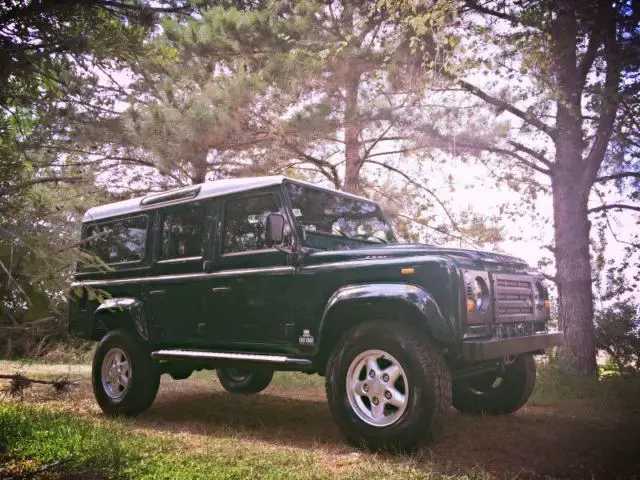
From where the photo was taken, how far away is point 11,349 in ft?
45.9

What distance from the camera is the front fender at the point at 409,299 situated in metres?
4.11

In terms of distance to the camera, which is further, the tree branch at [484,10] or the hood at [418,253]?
the tree branch at [484,10]

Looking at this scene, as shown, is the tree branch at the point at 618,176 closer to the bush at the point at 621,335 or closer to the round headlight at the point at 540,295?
the bush at the point at 621,335

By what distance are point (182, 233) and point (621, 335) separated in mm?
9485

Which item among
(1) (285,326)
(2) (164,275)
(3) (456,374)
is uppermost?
(2) (164,275)

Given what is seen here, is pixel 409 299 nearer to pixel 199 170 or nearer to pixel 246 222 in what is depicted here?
pixel 246 222

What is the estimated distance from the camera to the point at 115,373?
6.36 m

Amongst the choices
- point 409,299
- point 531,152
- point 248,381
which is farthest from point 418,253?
point 531,152

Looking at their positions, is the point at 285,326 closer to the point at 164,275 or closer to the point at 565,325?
the point at 164,275

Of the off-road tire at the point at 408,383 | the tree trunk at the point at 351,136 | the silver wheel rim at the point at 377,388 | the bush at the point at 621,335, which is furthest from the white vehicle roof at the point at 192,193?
the bush at the point at 621,335

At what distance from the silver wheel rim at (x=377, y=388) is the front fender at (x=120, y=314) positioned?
2.72 metres

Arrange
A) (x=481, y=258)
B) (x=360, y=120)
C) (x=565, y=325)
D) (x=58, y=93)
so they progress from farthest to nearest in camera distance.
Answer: (x=360, y=120) < (x=565, y=325) < (x=58, y=93) < (x=481, y=258)

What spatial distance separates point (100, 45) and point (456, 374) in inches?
170

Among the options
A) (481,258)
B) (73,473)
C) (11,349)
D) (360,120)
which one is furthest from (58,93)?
(11,349)
